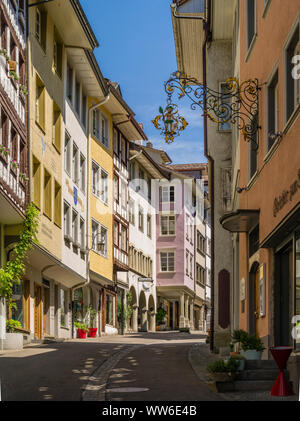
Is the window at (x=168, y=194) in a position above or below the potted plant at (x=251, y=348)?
above

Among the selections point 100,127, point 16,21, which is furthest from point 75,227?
point 16,21

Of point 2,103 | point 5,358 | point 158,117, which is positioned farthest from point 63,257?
point 158,117

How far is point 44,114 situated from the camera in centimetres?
3009

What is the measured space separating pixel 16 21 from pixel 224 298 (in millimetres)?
11250

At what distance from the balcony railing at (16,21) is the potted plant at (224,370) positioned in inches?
555

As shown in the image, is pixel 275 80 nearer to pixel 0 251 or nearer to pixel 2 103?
pixel 2 103

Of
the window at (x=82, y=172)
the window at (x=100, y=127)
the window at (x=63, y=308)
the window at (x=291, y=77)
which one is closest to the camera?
the window at (x=291, y=77)

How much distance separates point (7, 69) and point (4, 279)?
636cm

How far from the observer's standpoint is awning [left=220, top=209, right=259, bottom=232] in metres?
17.8

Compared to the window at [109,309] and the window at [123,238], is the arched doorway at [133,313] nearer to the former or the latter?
the window at [123,238]

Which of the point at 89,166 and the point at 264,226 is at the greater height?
the point at 89,166

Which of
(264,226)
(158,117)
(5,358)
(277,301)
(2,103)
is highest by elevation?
(2,103)

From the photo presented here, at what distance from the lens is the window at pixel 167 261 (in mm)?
65875

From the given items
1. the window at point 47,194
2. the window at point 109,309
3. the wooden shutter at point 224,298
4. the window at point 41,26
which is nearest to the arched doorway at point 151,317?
the window at point 109,309
